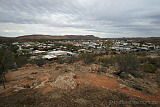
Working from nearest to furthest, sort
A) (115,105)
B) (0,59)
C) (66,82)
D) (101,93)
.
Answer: (115,105), (101,93), (66,82), (0,59)

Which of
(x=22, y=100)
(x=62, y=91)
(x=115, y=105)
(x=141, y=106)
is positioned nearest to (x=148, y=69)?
(x=141, y=106)

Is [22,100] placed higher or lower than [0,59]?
lower

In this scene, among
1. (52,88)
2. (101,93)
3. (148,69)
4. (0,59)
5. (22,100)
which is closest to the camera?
(22,100)

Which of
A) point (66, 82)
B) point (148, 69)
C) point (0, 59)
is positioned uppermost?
point (0, 59)

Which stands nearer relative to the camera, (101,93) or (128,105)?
(128,105)

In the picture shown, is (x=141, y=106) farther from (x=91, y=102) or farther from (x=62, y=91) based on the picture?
(x=62, y=91)

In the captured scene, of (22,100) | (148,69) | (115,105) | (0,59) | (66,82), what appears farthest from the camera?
(148,69)

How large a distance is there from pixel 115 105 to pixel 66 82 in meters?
4.67

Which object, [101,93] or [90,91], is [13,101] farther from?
[101,93]

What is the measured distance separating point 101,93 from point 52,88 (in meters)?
4.17

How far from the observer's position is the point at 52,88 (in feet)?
27.4

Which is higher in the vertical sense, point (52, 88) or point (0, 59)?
point (0, 59)

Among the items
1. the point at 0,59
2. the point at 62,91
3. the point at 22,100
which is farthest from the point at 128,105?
the point at 0,59

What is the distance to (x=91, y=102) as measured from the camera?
6211mm
